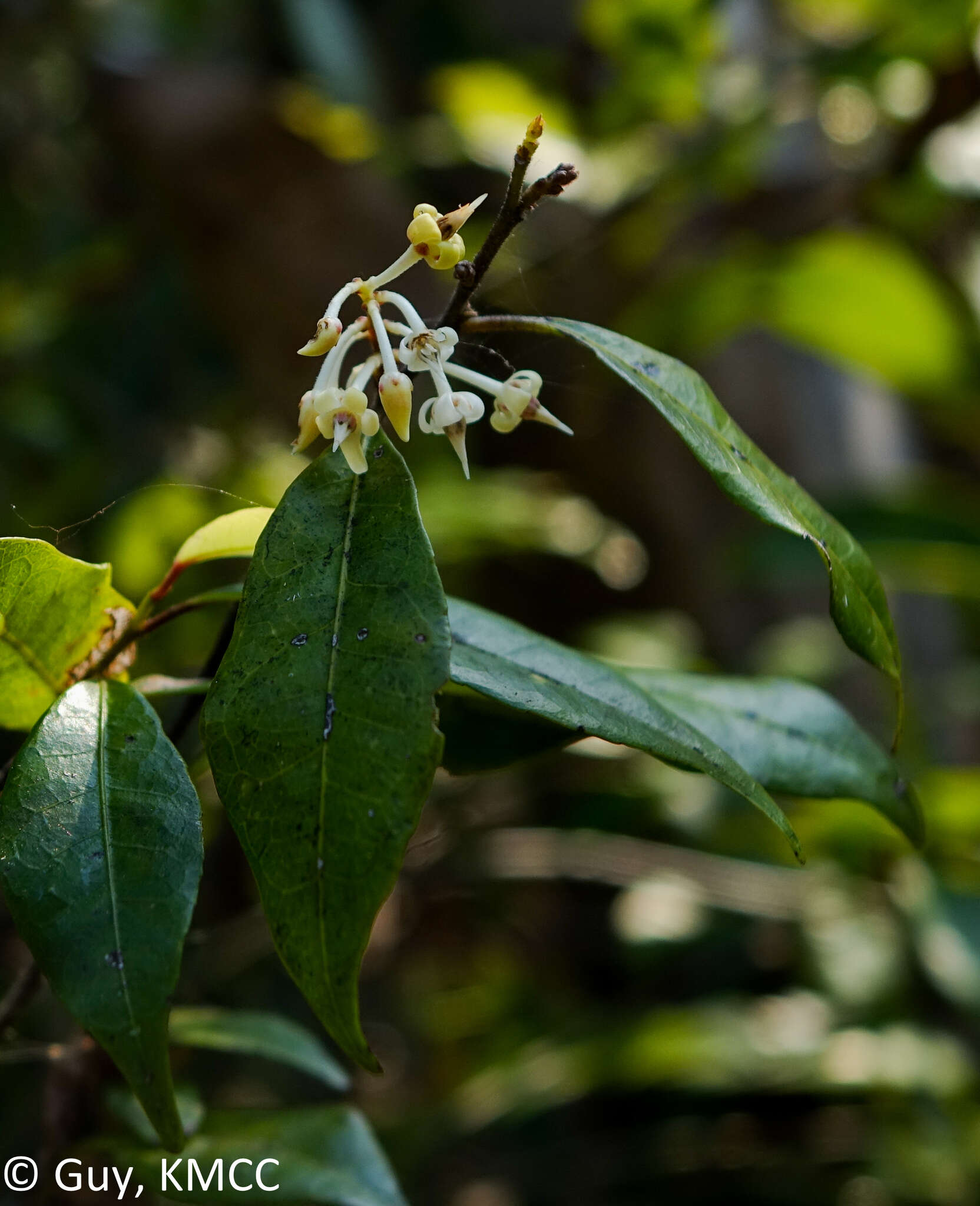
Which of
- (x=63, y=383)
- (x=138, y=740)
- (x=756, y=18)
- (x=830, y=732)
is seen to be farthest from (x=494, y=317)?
(x=756, y=18)

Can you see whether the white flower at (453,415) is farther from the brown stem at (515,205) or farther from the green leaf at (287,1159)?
the green leaf at (287,1159)

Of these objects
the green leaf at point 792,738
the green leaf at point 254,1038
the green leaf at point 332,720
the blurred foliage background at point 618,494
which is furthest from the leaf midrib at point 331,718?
the blurred foliage background at point 618,494

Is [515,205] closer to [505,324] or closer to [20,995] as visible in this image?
[505,324]

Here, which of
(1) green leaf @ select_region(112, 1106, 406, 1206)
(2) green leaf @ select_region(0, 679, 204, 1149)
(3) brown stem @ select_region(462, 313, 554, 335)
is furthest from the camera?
(1) green leaf @ select_region(112, 1106, 406, 1206)

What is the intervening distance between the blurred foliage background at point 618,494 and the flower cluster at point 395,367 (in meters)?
0.68

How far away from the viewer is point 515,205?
1.55 feet

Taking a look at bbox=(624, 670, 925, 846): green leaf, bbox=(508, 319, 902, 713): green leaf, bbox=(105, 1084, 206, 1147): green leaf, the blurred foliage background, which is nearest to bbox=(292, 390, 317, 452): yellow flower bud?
bbox=(508, 319, 902, 713): green leaf

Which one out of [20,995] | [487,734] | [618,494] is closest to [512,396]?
[487,734]

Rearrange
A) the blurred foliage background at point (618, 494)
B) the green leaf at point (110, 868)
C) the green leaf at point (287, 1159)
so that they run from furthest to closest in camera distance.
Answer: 1. the blurred foliage background at point (618, 494)
2. the green leaf at point (287, 1159)
3. the green leaf at point (110, 868)

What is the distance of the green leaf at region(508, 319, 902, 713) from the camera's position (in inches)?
19.0

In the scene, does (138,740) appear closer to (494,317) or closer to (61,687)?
(61,687)

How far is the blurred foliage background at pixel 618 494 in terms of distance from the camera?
4.86ft

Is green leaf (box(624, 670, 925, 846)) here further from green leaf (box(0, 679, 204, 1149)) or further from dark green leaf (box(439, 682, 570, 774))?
green leaf (box(0, 679, 204, 1149))

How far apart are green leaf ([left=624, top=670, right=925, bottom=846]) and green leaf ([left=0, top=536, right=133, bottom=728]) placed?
306 millimetres
